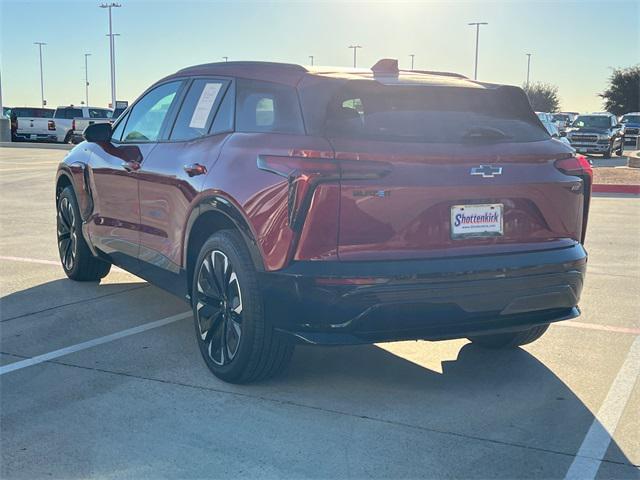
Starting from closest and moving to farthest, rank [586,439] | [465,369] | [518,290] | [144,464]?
[144,464] < [586,439] < [518,290] < [465,369]

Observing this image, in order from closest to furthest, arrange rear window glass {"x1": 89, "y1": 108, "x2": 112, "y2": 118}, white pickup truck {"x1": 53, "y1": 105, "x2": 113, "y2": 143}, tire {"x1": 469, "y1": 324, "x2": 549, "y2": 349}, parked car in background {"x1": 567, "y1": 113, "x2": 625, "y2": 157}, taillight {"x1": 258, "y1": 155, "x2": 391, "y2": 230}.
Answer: taillight {"x1": 258, "y1": 155, "x2": 391, "y2": 230} < tire {"x1": 469, "y1": 324, "x2": 549, "y2": 349} < parked car in background {"x1": 567, "y1": 113, "x2": 625, "y2": 157} < white pickup truck {"x1": 53, "y1": 105, "x2": 113, "y2": 143} < rear window glass {"x1": 89, "y1": 108, "x2": 112, "y2": 118}

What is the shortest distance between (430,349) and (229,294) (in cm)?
149

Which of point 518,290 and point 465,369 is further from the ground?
point 518,290

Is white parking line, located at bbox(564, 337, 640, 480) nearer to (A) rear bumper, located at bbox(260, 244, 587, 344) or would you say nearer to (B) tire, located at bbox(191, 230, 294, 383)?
(A) rear bumper, located at bbox(260, 244, 587, 344)

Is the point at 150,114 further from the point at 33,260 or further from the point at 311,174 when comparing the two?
the point at 33,260

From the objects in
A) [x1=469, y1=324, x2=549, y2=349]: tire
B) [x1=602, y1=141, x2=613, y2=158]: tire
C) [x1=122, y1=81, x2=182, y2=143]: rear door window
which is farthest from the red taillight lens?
[x1=602, y1=141, x2=613, y2=158]: tire

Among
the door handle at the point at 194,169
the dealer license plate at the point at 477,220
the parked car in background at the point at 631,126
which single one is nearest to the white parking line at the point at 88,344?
the door handle at the point at 194,169

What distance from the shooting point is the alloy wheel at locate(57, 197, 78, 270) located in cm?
654

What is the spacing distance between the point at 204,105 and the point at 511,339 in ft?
7.94

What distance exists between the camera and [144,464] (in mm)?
3260

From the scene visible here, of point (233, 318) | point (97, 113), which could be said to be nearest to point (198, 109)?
point (233, 318)

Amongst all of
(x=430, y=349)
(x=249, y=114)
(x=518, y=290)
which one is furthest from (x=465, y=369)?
(x=249, y=114)

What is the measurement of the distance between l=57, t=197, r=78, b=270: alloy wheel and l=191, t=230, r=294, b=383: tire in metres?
2.45

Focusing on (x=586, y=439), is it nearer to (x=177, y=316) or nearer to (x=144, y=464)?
(x=144, y=464)
